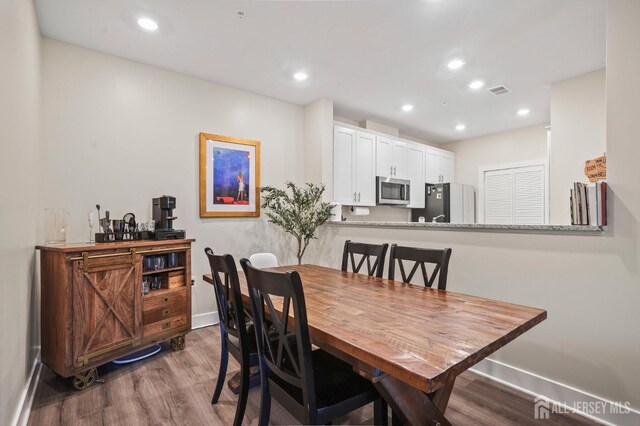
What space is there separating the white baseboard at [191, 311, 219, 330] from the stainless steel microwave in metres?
2.81

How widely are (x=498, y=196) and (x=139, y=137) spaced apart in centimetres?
568

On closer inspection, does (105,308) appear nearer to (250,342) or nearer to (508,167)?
(250,342)

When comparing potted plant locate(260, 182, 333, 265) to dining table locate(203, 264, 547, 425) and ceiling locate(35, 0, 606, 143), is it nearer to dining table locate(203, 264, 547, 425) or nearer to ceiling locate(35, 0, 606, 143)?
ceiling locate(35, 0, 606, 143)

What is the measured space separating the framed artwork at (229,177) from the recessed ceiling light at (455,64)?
230cm

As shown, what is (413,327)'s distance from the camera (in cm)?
125

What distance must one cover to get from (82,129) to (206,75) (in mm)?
1307

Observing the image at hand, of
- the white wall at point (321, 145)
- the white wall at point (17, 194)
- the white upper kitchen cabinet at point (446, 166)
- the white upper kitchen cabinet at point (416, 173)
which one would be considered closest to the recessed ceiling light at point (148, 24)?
the white wall at point (17, 194)

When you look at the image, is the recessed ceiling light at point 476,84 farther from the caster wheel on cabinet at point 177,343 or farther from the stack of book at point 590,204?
the caster wheel on cabinet at point 177,343

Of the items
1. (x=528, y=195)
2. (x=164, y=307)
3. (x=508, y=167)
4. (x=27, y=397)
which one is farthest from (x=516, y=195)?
(x=27, y=397)

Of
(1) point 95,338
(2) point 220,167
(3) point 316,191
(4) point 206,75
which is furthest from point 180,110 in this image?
(1) point 95,338

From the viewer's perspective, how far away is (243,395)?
1688mm

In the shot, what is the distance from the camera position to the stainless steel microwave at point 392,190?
4766mm

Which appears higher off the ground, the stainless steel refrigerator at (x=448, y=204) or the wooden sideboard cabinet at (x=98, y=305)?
the stainless steel refrigerator at (x=448, y=204)

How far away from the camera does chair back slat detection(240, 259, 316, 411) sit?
3.80ft
